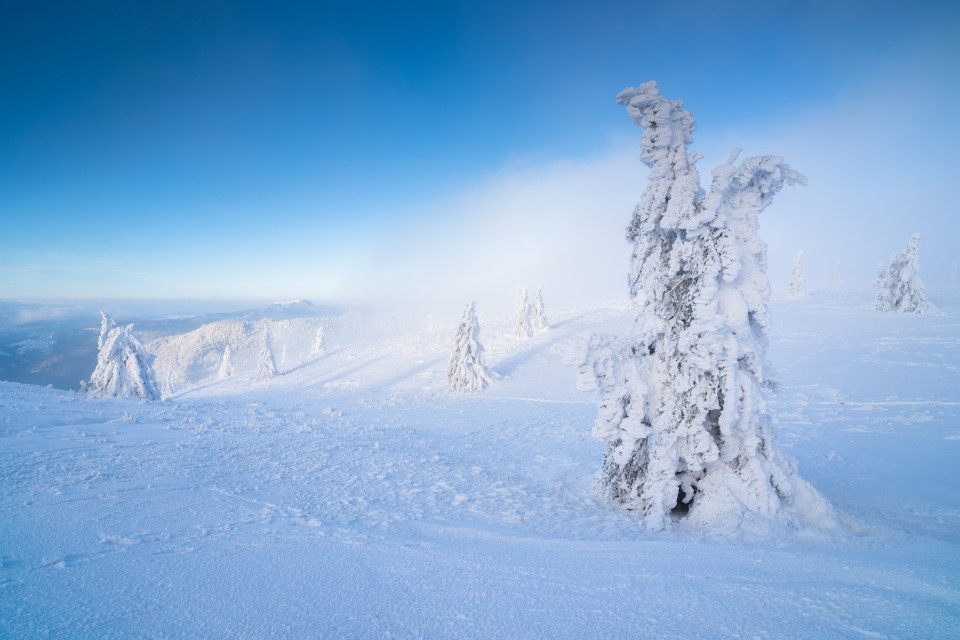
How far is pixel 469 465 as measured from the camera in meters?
11.7

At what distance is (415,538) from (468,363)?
24051 mm

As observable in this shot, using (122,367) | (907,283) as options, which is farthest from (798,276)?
(122,367)

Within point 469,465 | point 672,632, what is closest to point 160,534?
point 672,632

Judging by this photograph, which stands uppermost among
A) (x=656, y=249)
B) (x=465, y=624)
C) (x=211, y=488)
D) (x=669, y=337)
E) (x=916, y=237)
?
(x=916, y=237)

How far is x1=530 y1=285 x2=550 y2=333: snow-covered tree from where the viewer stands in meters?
46.0

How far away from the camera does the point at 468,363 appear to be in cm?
2967

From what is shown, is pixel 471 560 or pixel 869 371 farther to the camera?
pixel 869 371

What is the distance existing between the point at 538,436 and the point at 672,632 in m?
13.7

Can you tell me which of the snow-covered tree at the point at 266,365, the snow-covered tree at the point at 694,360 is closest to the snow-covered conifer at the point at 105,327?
the snow-covered tree at the point at 266,365

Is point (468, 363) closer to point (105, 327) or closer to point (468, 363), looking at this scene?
point (468, 363)

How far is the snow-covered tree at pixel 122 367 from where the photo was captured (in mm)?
25516

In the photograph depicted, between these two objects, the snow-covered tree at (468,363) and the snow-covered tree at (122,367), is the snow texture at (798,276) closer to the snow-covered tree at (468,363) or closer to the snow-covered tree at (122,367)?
the snow-covered tree at (468,363)

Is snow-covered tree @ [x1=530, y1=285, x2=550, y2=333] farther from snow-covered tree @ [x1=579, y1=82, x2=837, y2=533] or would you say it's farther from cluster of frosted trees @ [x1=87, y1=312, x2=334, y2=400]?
snow-covered tree @ [x1=579, y1=82, x2=837, y2=533]

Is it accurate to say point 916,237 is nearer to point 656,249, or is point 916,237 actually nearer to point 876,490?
point 876,490
